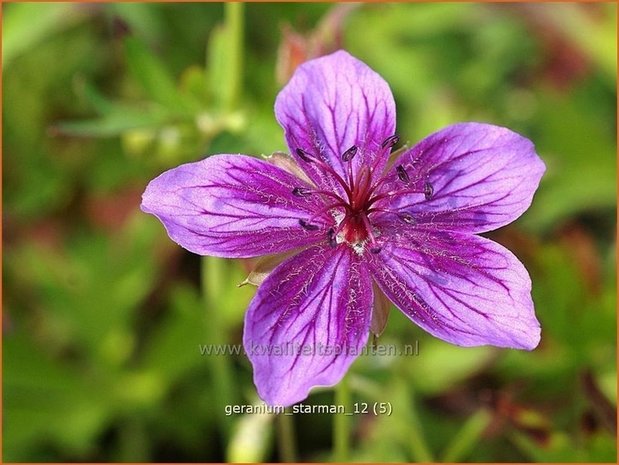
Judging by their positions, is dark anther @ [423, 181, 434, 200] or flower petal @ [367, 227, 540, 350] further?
dark anther @ [423, 181, 434, 200]

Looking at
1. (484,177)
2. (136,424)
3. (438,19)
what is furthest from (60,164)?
(484,177)

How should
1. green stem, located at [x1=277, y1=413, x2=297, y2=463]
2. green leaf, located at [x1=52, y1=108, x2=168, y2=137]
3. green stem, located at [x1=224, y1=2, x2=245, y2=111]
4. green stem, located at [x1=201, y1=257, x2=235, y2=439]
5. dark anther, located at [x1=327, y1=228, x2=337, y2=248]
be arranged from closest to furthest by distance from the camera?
dark anther, located at [x1=327, y1=228, x2=337, y2=248], green leaf, located at [x1=52, y1=108, x2=168, y2=137], green stem, located at [x1=224, y1=2, x2=245, y2=111], green stem, located at [x1=277, y1=413, x2=297, y2=463], green stem, located at [x1=201, y1=257, x2=235, y2=439]

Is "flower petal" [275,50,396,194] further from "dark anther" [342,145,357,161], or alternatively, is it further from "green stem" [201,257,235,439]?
"green stem" [201,257,235,439]

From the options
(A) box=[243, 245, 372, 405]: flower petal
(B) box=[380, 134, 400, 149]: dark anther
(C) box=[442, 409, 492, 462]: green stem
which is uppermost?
(B) box=[380, 134, 400, 149]: dark anther

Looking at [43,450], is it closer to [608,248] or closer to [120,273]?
[120,273]

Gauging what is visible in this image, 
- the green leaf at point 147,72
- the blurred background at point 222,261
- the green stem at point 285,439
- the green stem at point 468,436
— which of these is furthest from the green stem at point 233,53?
the green stem at point 468,436

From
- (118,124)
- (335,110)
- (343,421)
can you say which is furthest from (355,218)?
(118,124)

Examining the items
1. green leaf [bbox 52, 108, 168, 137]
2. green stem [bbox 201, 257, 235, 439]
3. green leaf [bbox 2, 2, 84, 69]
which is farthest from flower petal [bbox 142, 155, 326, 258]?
green leaf [bbox 2, 2, 84, 69]

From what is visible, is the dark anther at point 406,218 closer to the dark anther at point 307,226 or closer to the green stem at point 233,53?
the dark anther at point 307,226
